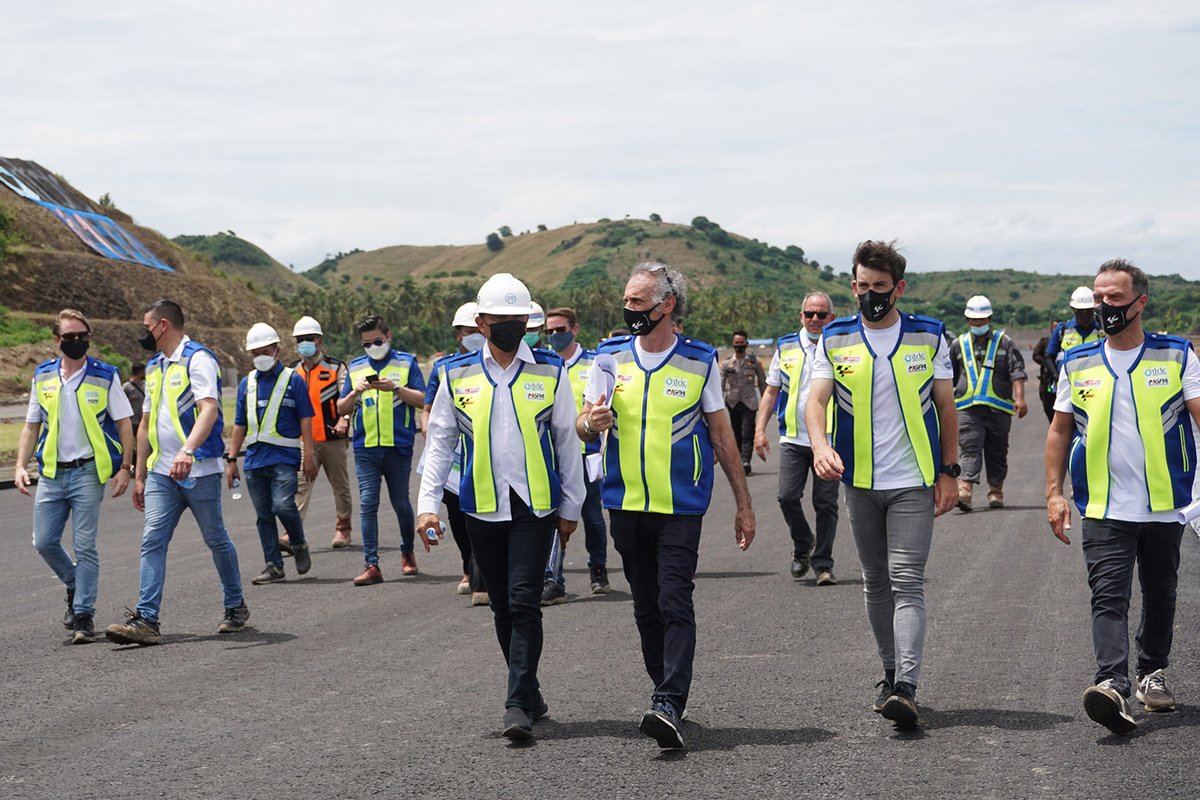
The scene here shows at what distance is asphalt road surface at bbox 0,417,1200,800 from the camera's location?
5.38 metres

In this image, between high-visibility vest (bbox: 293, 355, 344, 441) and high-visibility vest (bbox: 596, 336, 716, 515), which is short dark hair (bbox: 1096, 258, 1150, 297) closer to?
high-visibility vest (bbox: 596, 336, 716, 515)

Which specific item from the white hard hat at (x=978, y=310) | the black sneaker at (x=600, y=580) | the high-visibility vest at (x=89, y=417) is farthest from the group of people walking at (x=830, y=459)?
the white hard hat at (x=978, y=310)

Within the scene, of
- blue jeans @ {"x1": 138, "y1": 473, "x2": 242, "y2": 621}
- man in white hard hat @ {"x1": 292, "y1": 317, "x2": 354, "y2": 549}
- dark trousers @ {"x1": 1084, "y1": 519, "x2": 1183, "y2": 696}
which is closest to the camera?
dark trousers @ {"x1": 1084, "y1": 519, "x2": 1183, "y2": 696}

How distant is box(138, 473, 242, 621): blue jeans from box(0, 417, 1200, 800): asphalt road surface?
1.12ft

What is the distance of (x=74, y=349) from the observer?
9.17 meters

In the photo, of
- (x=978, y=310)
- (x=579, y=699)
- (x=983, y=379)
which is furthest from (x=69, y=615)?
(x=983, y=379)

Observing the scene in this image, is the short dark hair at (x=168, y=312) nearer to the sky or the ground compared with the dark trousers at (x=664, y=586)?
nearer to the sky

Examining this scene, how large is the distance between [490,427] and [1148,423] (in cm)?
283

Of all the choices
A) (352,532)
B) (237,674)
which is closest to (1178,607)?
(237,674)

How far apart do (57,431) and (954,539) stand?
7375 mm

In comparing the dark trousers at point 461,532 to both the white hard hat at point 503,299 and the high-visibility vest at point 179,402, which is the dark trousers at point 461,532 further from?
the high-visibility vest at point 179,402

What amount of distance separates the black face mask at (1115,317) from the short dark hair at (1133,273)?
0.15 ft

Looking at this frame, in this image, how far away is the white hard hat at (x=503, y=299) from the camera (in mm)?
6270

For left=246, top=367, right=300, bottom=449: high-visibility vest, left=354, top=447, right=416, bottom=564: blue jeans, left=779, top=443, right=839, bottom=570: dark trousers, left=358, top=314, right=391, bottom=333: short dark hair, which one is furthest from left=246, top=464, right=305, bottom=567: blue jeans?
left=779, top=443, right=839, bottom=570: dark trousers
